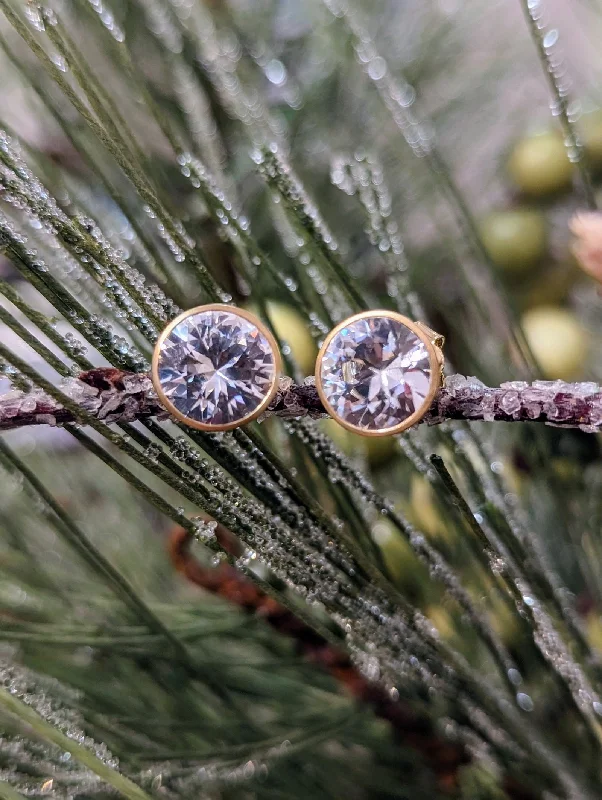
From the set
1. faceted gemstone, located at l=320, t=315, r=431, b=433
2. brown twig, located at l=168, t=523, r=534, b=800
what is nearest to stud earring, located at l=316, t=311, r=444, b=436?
faceted gemstone, located at l=320, t=315, r=431, b=433

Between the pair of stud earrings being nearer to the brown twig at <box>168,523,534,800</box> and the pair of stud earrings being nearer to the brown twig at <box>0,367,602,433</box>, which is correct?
the brown twig at <box>0,367,602,433</box>

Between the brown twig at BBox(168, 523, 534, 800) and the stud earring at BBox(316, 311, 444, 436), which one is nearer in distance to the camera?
the stud earring at BBox(316, 311, 444, 436)

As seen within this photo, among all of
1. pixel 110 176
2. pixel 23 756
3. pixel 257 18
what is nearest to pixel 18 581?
pixel 23 756

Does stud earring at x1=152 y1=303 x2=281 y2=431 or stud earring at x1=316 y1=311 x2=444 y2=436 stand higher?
stud earring at x1=316 y1=311 x2=444 y2=436

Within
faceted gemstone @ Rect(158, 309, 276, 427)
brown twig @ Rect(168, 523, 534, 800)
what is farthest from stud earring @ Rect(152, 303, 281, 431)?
brown twig @ Rect(168, 523, 534, 800)

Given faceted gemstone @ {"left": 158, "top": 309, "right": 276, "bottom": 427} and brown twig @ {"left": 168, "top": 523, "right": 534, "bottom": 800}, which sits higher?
faceted gemstone @ {"left": 158, "top": 309, "right": 276, "bottom": 427}

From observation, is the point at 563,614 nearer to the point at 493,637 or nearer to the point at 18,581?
the point at 493,637

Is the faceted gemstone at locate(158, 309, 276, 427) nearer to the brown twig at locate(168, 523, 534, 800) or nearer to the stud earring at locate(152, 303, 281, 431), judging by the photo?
Answer: the stud earring at locate(152, 303, 281, 431)

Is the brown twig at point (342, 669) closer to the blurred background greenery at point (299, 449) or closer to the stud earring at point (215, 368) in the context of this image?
the blurred background greenery at point (299, 449)
